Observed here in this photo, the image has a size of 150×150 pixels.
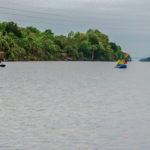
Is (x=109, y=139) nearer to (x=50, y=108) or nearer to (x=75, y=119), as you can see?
(x=75, y=119)

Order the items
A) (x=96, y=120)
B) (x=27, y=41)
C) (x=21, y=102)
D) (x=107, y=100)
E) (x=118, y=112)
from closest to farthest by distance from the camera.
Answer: (x=96, y=120) < (x=118, y=112) < (x=21, y=102) < (x=107, y=100) < (x=27, y=41)

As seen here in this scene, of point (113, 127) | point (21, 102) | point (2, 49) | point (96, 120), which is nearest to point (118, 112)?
point (96, 120)

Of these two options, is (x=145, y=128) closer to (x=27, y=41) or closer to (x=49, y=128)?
(x=49, y=128)

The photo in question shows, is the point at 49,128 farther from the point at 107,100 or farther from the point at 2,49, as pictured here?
the point at 2,49

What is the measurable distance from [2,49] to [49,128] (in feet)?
366

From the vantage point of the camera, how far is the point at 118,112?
24.4m

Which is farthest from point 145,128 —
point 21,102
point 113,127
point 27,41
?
point 27,41

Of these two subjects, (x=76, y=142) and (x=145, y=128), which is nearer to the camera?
(x=76, y=142)

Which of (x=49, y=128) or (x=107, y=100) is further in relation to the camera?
(x=107, y=100)

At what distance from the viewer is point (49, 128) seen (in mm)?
18891

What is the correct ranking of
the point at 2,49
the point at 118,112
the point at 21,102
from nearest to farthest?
the point at 118,112 → the point at 21,102 → the point at 2,49

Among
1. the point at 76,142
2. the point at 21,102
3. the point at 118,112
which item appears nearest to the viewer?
→ the point at 76,142

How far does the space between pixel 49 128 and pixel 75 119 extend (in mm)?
2828

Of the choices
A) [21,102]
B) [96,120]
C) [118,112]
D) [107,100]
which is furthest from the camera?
[107,100]
